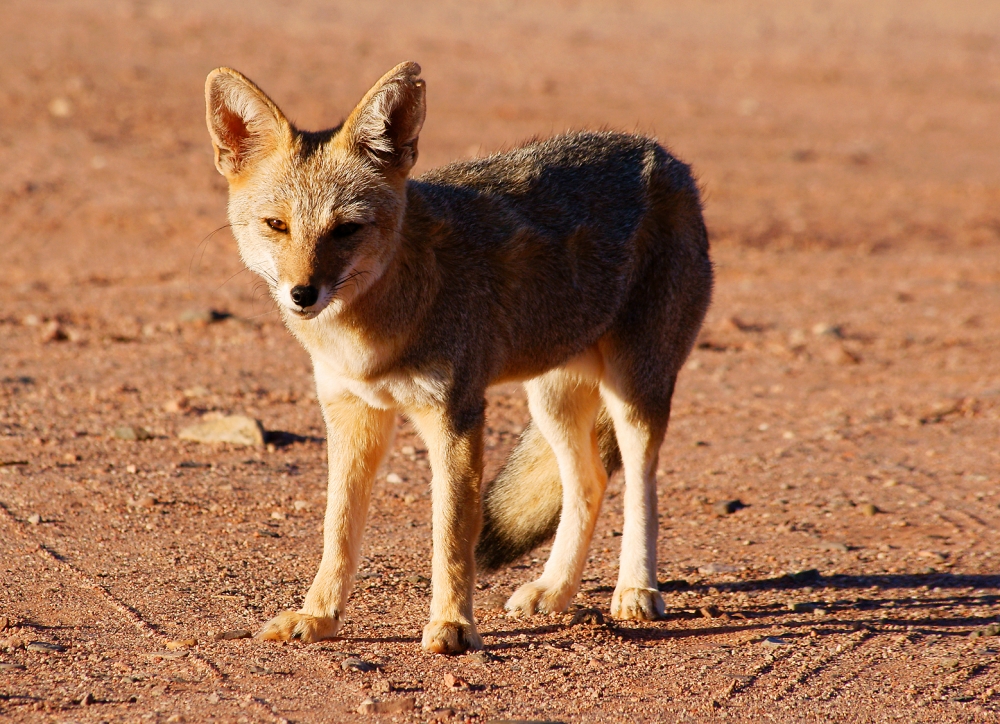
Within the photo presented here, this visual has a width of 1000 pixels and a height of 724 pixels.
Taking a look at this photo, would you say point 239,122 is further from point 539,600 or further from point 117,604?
point 539,600

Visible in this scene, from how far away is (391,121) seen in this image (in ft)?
15.5

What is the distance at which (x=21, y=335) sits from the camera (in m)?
9.16

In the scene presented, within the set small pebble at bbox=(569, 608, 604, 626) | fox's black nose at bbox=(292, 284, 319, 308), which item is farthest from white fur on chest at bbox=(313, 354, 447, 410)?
small pebble at bbox=(569, 608, 604, 626)

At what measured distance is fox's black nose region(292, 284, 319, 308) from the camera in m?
4.23

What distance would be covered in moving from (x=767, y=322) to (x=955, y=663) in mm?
6083

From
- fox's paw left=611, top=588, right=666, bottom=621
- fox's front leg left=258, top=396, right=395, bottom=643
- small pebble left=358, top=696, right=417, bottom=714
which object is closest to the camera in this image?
small pebble left=358, top=696, right=417, bottom=714

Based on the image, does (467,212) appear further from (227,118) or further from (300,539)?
(300,539)

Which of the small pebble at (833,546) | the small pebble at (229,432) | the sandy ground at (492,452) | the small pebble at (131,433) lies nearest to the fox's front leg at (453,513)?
the sandy ground at (492,452)

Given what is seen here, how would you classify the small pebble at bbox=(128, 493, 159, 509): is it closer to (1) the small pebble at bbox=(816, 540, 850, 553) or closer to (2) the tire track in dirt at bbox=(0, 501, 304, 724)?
Result: (2) the tire track in dirt at bbox=(0, 501, 304, 724)

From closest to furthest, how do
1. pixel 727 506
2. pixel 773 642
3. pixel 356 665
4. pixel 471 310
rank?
pixel 356 665 < pixel 471 310 < pixel 773 642 < pixel 727 506

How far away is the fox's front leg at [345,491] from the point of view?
483cm

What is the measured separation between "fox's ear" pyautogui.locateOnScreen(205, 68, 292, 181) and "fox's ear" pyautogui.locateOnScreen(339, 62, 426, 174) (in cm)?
27

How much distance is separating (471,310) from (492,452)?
105 inches

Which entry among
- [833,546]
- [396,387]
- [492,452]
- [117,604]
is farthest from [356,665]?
[492,452]
